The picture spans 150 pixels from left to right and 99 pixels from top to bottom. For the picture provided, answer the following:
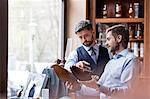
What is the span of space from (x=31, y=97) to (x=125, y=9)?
6.79ft

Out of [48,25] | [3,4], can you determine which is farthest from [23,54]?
[3,4]

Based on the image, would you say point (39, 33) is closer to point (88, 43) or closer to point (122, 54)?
point (88, 43)

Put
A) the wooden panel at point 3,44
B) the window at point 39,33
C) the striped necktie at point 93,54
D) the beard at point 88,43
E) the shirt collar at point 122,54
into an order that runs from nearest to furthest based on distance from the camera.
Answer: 1. the wooden panel at point 3,44
2. the shirt collar at point 122,54
3. the striped necktie at point 93,54
4. the beard at point 88,43
5. the window at point 39,33

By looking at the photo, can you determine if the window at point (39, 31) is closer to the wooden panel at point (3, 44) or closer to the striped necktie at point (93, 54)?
the striped necktie at point (93, 54)

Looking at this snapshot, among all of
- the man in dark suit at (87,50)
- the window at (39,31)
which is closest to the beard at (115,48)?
the man in dark suit at (87,50)

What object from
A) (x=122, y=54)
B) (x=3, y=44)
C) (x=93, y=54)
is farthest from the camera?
(x=93, y=54)

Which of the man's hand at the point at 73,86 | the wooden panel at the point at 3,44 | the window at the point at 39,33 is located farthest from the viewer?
the window at the point at 39,33

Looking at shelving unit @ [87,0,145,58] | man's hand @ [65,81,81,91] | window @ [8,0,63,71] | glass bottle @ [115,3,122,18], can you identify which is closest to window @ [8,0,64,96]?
window @ [8,0,63,71]

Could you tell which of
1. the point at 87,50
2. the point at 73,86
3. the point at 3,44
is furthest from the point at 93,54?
the point at 3,44

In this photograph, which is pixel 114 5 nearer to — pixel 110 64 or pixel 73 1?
pixel 73 1

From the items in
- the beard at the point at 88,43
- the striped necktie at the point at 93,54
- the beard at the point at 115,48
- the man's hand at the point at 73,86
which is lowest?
the man's hand at the point at 73,86

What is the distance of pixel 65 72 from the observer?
4.58ft

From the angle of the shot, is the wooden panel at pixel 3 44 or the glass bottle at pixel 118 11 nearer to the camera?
the wooden panel at pixel 3 44

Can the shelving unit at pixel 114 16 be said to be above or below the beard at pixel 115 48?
above
